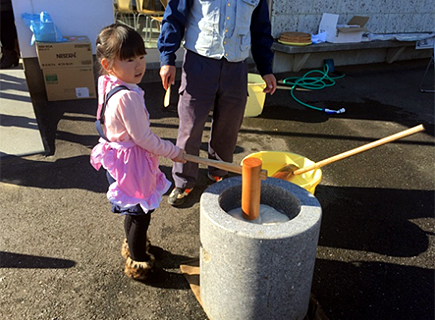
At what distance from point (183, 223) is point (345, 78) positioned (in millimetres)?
5242

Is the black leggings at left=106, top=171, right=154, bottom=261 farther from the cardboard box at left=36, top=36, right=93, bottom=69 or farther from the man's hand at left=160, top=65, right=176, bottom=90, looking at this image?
the cardboard box at left=36, top=36, right=93, bottom=69

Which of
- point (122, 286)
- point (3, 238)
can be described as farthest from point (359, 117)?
point (3, 238)

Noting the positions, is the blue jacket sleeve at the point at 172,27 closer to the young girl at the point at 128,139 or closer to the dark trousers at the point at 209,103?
the dark trousers at the point at 209,103

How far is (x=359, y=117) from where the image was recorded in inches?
208

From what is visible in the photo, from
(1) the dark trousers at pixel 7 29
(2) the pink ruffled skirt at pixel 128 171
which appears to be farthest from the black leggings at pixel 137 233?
(1) the dark trousers at pixel 7 29

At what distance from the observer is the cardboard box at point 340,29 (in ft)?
22.6

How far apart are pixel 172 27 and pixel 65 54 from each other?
9.26 ft

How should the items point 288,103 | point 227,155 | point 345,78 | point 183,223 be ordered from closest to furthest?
1. point 183,223
2. point 227,155
3. point 288,103
4. point 345,78

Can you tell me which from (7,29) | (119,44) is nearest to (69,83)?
(7,29)

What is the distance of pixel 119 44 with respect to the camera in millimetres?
1812

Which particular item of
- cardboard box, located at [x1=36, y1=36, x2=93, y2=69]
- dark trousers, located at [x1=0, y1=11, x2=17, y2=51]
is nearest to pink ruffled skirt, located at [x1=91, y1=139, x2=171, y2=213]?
cardboard box, located at [x1=36, y1=36, x2=93, y2=69]

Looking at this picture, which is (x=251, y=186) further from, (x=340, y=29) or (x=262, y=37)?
(x=340, y=29)

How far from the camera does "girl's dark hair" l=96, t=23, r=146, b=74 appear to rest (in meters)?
1.82

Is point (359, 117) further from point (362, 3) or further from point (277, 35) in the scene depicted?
point (362, 3)
